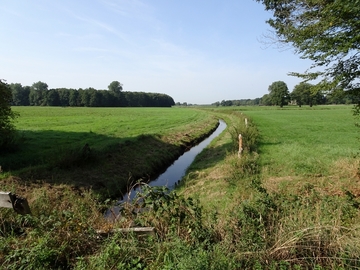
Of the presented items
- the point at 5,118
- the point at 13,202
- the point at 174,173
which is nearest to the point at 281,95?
the point at 174,173

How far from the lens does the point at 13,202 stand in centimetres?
441

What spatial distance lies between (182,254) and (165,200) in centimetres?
112

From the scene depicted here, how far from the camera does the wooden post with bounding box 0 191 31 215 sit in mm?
4363

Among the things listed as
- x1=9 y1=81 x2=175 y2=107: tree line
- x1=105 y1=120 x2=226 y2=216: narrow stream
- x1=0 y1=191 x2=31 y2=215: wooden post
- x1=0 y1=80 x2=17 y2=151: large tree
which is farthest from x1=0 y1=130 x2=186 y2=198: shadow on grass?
x1=9 y1=81 x2=175 y2=107: tree line

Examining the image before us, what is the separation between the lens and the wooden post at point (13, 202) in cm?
436

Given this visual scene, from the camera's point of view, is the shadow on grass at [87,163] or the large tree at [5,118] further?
the large tree at [5,118]

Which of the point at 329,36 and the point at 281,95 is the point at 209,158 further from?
the point at 281,95

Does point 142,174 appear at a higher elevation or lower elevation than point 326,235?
lower

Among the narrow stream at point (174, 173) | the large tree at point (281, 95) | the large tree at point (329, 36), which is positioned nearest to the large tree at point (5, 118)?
the narrow stream at point (174, 173)

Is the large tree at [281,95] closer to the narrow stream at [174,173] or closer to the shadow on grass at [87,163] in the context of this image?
the narrow stream at [174,173]

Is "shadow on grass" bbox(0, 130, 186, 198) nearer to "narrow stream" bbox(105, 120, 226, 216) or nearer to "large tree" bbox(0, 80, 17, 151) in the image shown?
"narrow stream" bbox(105, 120, 226, 216)

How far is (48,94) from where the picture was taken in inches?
3846

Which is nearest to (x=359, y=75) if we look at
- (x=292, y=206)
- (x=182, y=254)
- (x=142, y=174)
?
(x=292, y=206)

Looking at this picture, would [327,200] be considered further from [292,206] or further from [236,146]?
[236,146]
